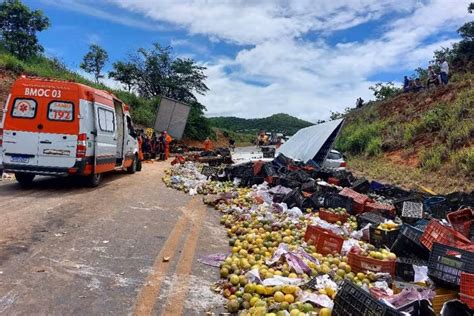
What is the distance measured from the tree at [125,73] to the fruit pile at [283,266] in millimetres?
45350

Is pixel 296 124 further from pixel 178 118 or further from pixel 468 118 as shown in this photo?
pixel 468 118

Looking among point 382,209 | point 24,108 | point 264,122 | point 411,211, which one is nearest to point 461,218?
point 411,211

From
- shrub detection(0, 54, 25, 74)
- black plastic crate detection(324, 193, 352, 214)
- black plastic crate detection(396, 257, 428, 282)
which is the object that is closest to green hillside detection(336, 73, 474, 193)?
black plastic crate detection(324, 193, 352, 214)

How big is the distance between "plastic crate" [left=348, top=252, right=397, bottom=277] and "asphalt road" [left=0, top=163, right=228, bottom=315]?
1690 mm

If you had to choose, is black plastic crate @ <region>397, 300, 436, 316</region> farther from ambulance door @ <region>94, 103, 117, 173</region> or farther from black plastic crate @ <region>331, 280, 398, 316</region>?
ambulance door @ <region>94, 103, 117, 173</region>

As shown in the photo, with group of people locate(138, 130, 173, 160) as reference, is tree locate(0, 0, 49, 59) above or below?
above

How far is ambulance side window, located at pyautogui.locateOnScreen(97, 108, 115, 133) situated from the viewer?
11.4 metres

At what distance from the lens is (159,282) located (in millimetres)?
4762

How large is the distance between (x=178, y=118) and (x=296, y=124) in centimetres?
7469

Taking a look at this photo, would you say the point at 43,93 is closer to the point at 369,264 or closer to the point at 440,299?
the point at 369,264

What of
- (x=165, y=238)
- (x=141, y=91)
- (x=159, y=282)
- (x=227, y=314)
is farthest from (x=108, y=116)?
(x=141, y=91)

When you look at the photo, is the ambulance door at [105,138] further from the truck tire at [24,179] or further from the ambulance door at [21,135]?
the truck tire at [24,179]

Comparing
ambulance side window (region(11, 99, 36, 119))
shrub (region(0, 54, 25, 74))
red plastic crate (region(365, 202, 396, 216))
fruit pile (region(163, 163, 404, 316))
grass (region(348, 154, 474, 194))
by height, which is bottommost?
fruit pile (region(163, 163, 404, 316))

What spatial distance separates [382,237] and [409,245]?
0.75 m
